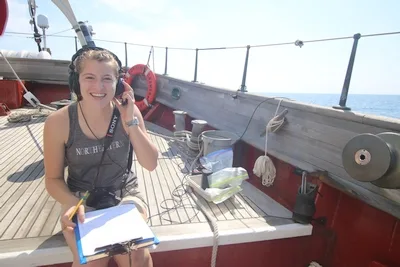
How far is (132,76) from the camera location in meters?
6.61

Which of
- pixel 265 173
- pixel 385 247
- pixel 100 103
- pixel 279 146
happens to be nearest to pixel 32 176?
pixel 100 103

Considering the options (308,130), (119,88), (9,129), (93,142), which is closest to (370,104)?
(308,130)

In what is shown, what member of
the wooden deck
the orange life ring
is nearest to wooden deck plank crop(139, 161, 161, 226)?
the wooden deck

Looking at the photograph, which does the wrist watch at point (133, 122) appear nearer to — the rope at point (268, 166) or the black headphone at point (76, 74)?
the black headphone at point (76, 74)

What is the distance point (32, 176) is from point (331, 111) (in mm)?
3008

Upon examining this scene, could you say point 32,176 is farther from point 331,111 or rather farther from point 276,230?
point 331,111

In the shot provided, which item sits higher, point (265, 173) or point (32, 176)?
point (265, 173)

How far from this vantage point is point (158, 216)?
2.11 m

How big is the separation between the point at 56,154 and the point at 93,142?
0.73 ft

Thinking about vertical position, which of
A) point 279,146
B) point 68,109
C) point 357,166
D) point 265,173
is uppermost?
point 68,109

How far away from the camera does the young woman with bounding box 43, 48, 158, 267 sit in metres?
1.46

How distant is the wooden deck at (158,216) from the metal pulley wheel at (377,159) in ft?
2.38

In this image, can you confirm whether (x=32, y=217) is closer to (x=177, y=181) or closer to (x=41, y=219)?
(x=41, y=219)

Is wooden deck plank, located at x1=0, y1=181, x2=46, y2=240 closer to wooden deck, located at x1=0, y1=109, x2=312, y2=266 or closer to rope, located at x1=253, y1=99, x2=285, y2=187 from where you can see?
wooden deck, located at x1=0, y1=109, x2=312, y2=266
